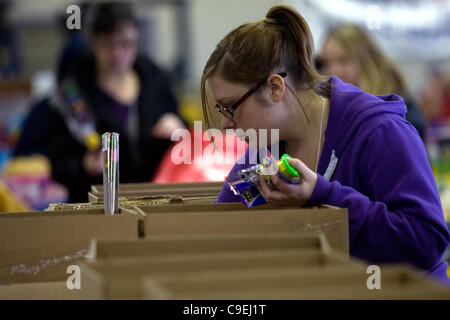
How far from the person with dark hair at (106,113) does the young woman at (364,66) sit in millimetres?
950

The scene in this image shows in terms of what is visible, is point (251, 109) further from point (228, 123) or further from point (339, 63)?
point (339, 63)

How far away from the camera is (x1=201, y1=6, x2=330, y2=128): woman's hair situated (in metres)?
2.01

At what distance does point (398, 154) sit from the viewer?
5.68ft

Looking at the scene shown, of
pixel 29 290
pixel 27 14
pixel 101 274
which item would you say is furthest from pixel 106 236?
pixel 27 14

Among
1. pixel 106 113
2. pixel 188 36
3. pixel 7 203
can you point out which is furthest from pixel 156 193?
pixel 188 36

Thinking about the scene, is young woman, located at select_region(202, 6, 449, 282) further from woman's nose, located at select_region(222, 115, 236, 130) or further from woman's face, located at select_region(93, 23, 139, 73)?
woman's face, located at select_region(93, 23, 139, 73)

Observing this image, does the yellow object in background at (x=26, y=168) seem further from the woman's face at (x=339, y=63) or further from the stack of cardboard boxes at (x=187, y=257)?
the stack of cardboard boxes at (x=187, y=257)

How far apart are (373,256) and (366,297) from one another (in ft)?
2.29

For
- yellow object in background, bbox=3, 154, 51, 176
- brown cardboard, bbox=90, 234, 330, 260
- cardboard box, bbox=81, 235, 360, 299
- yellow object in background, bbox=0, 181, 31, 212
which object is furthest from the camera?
yellow object in background, bbox=3, 154, 51, 176

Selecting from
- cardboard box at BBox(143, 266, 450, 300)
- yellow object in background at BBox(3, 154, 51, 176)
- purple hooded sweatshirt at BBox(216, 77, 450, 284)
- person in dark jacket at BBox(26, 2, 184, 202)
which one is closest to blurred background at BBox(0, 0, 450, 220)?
yellow object in background at BBox(3, 154, 51, 176)

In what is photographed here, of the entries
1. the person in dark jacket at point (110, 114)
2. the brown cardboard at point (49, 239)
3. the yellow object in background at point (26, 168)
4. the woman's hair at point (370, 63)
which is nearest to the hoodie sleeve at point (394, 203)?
the brown cardboard at point (49, 239)

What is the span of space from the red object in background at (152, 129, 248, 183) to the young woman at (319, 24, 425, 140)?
85 cm

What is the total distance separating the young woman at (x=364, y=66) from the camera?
12.4ft

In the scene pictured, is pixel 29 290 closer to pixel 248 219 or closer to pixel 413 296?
pixel 248 219
